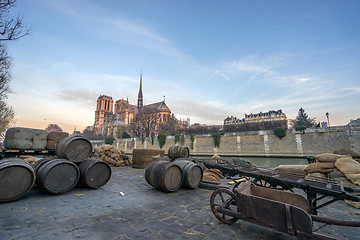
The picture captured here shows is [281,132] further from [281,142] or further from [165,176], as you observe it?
[165,176]

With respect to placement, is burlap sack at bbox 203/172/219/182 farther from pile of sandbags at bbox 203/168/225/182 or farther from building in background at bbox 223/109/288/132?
building in background at bbox 223/109/288/132

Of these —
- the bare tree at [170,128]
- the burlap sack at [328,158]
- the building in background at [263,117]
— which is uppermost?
the building in background at [263,117]

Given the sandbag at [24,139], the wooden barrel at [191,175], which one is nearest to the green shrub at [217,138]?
the wooden barrel at [191,175]

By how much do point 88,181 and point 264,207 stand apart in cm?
545

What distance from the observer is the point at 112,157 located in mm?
12406

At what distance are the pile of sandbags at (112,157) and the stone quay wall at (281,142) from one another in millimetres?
25180

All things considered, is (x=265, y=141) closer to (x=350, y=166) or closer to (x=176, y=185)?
(x=350, y=166)

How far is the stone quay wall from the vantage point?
965 inches

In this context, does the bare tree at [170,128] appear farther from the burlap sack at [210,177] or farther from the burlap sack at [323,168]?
the burlap sack at [323,168]

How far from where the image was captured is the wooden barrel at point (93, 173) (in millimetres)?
5562

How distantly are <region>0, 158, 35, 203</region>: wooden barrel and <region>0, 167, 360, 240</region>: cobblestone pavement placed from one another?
244 mm

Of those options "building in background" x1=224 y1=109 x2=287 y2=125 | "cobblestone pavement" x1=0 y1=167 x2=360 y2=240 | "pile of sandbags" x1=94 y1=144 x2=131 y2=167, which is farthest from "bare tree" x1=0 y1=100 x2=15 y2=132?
"building in background" x1=224 y1=109 x2=287 y2=125

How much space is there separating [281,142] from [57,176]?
106 ft

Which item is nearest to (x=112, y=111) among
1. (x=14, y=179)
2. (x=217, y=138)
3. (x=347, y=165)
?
(x=217, y=138)
